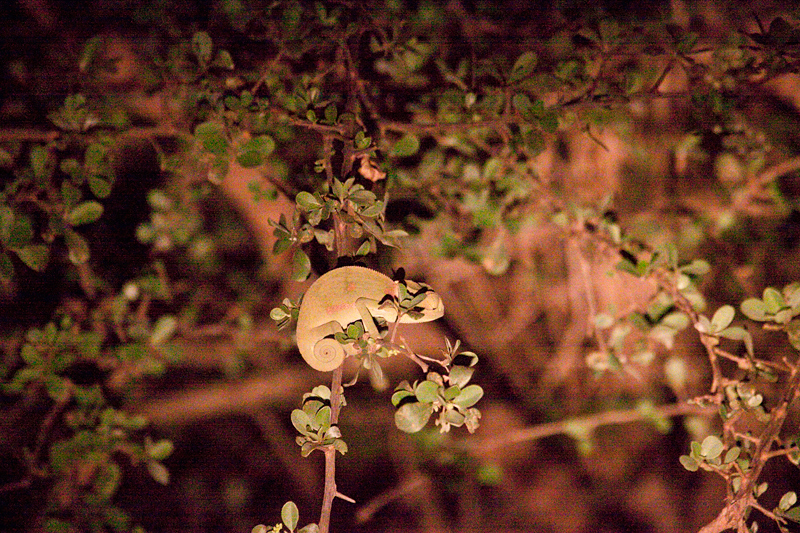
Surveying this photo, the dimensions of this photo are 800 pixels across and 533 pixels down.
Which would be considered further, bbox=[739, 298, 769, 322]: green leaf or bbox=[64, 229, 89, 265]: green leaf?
bbox=[64, 229, 89, 265]: green leaf

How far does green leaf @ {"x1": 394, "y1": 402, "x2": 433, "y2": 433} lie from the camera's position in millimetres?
678

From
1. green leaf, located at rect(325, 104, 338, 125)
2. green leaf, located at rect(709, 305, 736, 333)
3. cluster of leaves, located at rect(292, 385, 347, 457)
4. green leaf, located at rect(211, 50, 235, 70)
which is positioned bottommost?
green leaf, located at rect(709, 305, 736, 333)

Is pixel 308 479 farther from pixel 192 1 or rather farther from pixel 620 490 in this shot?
pixel 192 1

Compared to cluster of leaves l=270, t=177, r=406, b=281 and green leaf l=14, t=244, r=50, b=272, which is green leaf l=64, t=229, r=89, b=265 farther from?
cluster of leaves l=270, t=177, r=406, b=281

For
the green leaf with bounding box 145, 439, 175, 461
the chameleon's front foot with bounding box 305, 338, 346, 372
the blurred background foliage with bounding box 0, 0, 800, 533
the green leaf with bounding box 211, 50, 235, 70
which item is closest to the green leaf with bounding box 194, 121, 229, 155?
the blurred background foliage with bounding box 0, 0, 800, 533

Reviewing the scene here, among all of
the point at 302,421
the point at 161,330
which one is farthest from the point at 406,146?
the point at 161,330

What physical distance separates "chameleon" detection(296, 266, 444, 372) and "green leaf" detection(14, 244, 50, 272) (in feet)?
1.87

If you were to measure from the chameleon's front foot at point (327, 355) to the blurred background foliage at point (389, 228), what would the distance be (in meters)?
0.15

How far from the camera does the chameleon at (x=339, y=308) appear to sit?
2.26 feet

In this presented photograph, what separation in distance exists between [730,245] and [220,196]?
235 cm

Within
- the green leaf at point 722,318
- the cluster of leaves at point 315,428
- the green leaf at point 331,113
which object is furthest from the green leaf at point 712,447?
the green leaf at point 331,113

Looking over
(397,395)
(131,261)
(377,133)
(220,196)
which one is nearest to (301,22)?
(377,133)

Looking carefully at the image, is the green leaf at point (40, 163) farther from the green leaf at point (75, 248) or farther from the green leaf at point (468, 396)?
the green leaf at point (468, 396)

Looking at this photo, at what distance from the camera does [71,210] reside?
103cm
